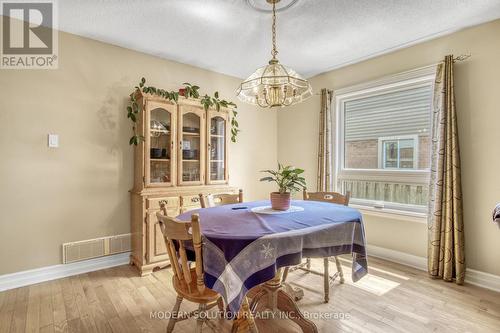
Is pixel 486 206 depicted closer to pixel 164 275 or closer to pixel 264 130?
pixel 264 130

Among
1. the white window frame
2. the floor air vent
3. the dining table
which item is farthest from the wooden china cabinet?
the white window frame

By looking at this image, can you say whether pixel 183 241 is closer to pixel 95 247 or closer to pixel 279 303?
pixel 279 303

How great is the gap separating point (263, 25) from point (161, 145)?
1607 mm

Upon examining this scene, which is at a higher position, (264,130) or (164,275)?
(264,130)

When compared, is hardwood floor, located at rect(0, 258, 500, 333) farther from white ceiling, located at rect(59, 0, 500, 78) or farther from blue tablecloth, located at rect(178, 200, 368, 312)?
white ceiling, located at rect(59, 0, 500, 78)

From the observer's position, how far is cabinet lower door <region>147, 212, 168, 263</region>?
2.64 m

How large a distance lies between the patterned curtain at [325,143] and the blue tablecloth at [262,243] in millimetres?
1730

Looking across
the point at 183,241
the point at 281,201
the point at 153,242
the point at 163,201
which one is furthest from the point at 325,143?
the point at 183,241

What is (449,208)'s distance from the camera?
2.45 metres

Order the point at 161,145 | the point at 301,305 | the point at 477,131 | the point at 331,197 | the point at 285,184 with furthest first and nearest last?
1. the point at 161,145
2. the point at 331,197
3. the point at 477,131
4. the point at 301,305
5. the point at 285,184

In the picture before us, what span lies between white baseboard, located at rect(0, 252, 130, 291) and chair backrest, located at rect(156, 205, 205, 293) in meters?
1.68

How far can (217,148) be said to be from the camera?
3.34 meters

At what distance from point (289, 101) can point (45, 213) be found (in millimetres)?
2514

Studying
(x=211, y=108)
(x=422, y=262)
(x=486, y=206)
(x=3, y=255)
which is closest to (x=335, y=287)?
(x=422, y=262)
